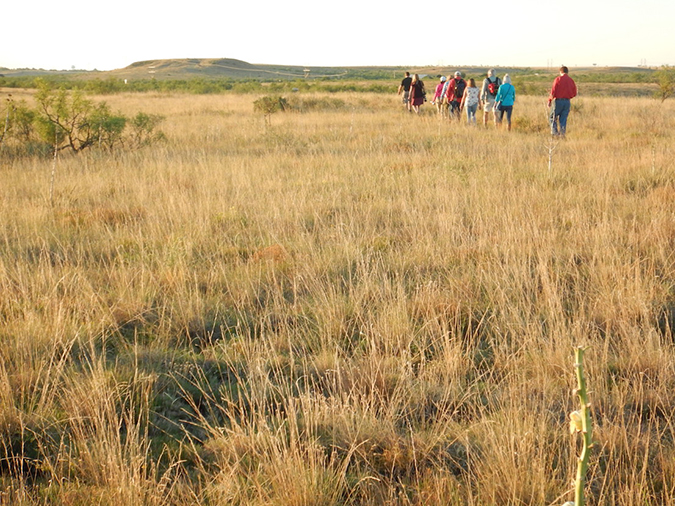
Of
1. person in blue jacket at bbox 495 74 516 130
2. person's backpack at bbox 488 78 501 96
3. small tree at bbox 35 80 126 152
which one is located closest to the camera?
small tree at bbox 35 80 126 152

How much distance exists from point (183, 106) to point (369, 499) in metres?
22.9

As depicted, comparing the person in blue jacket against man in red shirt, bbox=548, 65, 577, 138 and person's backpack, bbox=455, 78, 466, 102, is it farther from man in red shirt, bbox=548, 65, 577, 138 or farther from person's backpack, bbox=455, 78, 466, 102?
person's backpack, bbox=455, 78, 466, 102

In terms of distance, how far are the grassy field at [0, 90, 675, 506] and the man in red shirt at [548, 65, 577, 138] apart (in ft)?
16.0

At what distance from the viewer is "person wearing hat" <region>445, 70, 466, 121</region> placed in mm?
17078

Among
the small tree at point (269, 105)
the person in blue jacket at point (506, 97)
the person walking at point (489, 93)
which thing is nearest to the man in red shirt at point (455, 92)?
the person walking at point (489, 93)

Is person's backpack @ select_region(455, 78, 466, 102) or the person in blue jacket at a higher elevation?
person's backpack @ select_region(455, 78, 466, 102)

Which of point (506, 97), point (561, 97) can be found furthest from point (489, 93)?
point (561, 97)

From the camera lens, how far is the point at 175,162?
10000 millimetres

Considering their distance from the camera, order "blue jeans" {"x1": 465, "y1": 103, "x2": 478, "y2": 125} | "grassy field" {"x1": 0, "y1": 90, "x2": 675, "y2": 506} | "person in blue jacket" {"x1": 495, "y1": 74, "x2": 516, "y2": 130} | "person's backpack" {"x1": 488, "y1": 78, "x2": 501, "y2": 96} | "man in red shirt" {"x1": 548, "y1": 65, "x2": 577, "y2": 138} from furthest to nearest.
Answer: "blue jeans" {"x1": 465, "y1": 103, "x2": 478, "y2": 125}, "person's backpack" {"x1": 488, "y1": 78, "x2": 501, "y2": 96}, "person in blue jacket" {"x1": 495, "y1": 74, "x2": 516, "y2": 130}, "man in red shirt" {"x1": 548, "y1": 65, "x2": 577, "y2": 138}, "grassy field" {"x1": 0, "y1": 90, "x2": 675, "y2": 506}

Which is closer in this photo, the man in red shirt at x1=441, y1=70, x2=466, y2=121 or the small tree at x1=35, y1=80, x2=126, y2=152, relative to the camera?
the small tree at x1=35, y1=80, x2=126, y2=152

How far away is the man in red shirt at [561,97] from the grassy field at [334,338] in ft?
16.0

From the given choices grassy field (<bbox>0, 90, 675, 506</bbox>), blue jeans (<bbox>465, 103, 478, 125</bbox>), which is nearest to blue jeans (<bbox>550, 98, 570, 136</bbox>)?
blue jeans (<bbox>465, 103, 478, 125</bbox>)

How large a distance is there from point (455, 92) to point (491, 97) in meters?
1.63

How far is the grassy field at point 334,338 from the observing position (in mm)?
2396
